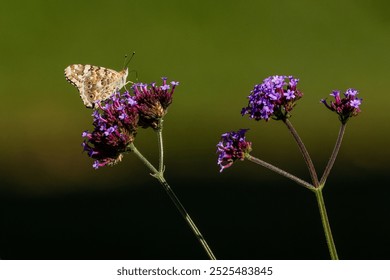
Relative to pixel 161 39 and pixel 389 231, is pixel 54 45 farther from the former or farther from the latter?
pixel 389 231

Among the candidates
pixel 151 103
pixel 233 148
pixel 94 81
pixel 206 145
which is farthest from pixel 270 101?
pixel 206 145

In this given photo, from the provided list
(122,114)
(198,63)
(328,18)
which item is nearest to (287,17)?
(328,18)

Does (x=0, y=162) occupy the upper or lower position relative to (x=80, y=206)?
upper

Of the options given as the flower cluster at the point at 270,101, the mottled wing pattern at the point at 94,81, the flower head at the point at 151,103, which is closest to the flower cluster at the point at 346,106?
the flower cluster at the point at 270,101

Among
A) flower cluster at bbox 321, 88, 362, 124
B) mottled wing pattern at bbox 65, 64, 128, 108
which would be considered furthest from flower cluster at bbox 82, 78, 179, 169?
flower cluster at bbox 321, 88, 362, 124

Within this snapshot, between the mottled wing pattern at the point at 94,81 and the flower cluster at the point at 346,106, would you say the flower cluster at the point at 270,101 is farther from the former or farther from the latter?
the mottled wing pattern at the point at 94,81

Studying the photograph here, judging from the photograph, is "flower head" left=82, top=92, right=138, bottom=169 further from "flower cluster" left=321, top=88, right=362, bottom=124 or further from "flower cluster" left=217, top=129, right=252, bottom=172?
"flower cluster" left=321, top=88, right=362, bottom=124

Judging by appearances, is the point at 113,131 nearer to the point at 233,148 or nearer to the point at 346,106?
the point at 233,148
